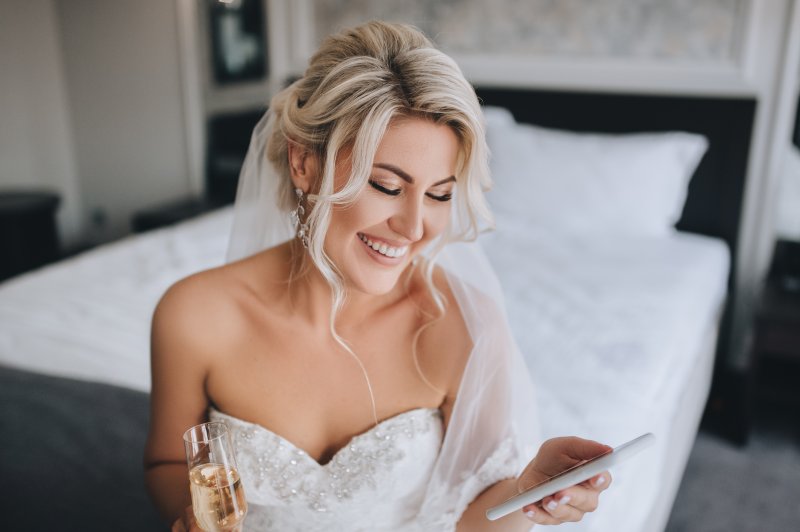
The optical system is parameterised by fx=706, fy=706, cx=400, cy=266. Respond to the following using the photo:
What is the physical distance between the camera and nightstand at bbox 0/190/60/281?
171 inches

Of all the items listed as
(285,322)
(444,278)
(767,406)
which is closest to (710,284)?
(767,406)

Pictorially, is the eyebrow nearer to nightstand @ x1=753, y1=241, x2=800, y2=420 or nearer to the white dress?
the white dress

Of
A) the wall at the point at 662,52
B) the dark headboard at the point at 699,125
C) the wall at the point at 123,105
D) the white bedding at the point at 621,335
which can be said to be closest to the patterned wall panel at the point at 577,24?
the wall at the point at 662,52

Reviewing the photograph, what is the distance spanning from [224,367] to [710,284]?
2.09m

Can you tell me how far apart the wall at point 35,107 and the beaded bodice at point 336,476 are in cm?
437

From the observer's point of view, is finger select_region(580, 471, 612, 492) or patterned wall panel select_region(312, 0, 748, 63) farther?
patterned wall panel select_region(312, 0, 748, 63)

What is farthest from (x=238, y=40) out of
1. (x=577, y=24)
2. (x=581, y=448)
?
(x=581, y=448)

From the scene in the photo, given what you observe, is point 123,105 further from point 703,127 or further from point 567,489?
point 567,489

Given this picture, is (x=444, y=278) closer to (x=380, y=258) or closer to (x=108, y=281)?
(x=380, y=258)

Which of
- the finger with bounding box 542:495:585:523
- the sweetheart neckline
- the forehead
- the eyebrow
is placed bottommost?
the sweetheart neckline

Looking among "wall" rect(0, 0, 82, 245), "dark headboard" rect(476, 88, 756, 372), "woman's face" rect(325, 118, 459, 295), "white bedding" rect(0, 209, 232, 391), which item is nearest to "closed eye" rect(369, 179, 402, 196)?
"woman's face" rect(325, 118, 459, 295)

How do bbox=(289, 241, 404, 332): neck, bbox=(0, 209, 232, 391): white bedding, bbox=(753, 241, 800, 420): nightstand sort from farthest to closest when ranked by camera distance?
bbox=(753, 241, 800, 420): nightstand → bbox=(0, 209, 232, 391): white bedding → bbox=(289, 241, 404, 332): neck

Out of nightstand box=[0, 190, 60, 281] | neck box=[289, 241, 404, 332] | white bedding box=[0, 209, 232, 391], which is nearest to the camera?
neck box=[289, 241, 404, 332]

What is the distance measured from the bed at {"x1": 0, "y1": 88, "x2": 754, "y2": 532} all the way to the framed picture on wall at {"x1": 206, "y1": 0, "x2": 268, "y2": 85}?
4.64ft
